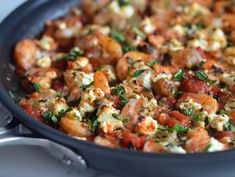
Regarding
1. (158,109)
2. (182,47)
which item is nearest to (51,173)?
(158,109)

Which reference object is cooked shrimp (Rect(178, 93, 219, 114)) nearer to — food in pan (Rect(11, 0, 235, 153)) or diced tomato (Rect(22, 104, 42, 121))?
food in pan (Rect(11, 0, 235, 153))

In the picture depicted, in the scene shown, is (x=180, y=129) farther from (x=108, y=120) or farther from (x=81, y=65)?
(x=81, y=65)

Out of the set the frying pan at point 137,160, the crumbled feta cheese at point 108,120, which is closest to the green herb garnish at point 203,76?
the crumbled feta cheese at point 108,120

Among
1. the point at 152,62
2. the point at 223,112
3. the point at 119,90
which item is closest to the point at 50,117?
the point at 119,90

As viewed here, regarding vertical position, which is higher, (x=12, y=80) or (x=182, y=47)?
(x=12, y=80)

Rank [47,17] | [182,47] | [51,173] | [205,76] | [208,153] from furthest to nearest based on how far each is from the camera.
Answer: [47,17], [182,47], [205,76], [51,173], [208,153]

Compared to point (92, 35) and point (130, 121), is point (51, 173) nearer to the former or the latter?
point (130, 121)

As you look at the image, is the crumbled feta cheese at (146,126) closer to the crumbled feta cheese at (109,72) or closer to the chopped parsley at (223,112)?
the chopped parsley at (223,112)
